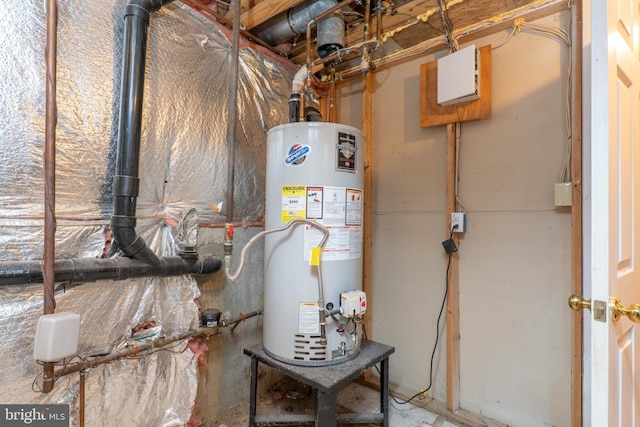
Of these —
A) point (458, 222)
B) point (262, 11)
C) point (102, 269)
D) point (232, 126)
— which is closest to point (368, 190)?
point (458, 222)

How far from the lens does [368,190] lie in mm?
2387

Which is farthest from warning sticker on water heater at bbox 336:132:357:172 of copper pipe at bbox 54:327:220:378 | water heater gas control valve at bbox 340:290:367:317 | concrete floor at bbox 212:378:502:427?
concrete floor at bbox 212:378:502:427

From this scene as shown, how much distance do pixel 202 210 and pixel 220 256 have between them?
0.29m

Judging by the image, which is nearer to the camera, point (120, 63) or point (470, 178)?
point (120, 63)

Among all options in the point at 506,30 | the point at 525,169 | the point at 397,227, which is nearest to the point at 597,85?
the point at 525,169

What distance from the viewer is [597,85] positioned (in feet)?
2.80

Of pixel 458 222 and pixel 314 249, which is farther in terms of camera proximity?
pixel 458 222

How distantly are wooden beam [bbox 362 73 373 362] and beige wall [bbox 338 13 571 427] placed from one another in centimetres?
7

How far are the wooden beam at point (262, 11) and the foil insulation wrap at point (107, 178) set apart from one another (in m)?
0.17

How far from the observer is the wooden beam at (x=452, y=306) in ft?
6.39

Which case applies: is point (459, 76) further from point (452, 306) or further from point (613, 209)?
point (452, 306)

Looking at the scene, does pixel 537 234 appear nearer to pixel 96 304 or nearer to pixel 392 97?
pixel 392 97

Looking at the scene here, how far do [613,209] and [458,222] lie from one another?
1077mm

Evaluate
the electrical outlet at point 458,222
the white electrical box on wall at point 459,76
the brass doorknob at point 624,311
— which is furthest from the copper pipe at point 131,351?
the white electrical box on wall at point 459,76
